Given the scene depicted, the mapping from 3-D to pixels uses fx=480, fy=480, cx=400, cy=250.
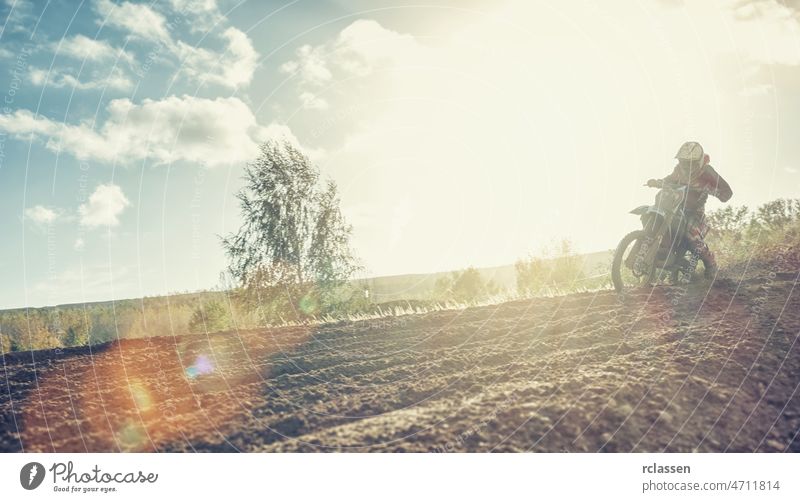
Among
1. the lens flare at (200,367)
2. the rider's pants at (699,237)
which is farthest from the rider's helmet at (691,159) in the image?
the lens flare at (200,367)

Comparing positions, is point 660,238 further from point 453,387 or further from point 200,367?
point 200,367

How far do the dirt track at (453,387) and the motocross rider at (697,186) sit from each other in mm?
1863

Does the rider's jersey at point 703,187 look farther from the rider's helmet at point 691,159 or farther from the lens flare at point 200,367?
the lens flare at point 200,367

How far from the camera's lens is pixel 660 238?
9.45m

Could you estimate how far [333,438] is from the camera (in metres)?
4.38

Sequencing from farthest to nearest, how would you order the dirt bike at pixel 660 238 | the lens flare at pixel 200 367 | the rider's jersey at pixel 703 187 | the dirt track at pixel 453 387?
1. the rider's jersey at pixel 703 187
2. the dirt bike at pixel 660 238
3. the lens flare at pixel 200 367
4. the dirt track at pixel 453 387

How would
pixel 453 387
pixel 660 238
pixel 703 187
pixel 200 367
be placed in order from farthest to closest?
pixel 703 187 < pixel 660 238 < pixel 200 367 < pixel 453 387

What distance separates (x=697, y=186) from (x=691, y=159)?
58 centimetres

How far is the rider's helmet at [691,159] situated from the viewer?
9.44 meters

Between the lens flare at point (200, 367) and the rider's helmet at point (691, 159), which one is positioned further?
the rider's helmet at point (691, 159)

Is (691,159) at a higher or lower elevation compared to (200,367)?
higher

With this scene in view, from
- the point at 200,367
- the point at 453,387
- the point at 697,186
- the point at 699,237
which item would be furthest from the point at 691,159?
the point at 200,367

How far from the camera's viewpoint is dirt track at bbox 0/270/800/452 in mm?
4320

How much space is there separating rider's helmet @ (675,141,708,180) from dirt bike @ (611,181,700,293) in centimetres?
34
